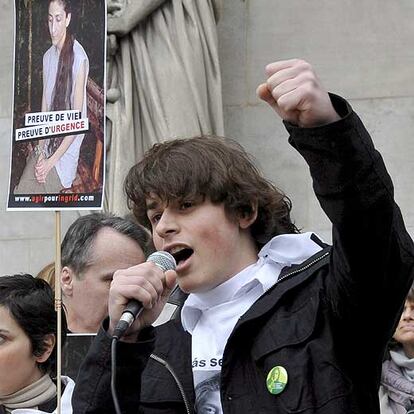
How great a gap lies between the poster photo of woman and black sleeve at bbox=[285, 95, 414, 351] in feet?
4.78

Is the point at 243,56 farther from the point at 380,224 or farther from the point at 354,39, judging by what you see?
the point at 380,224

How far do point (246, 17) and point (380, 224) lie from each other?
4.38m

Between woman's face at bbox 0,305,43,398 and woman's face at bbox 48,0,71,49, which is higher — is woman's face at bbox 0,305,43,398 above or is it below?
below

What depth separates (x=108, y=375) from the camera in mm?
2707

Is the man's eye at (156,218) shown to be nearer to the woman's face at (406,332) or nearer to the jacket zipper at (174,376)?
the jacket zipper at (174,376)

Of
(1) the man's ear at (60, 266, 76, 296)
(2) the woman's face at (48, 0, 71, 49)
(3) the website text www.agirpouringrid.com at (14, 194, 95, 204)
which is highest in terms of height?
(2) the woman's face at (48, 0, 71, 49)

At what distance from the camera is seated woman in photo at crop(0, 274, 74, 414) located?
12.0 ft

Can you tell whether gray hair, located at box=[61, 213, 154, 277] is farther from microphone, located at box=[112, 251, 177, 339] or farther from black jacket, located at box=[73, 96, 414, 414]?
microphone, located at box=[112, 251, 177, 339]

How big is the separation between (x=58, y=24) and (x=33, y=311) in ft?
3.01

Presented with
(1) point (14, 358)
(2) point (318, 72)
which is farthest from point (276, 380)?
(2) point (318, 72)

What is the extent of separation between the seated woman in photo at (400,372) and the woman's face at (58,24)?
148cm

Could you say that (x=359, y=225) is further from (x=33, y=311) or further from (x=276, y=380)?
(x=33, y=311)

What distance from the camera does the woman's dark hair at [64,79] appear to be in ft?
13.2

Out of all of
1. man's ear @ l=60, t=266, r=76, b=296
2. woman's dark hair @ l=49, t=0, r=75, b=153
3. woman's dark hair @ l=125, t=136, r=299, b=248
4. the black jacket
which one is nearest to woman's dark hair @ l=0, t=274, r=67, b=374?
man's ear @ l=60, t=266, r=76, b=296
